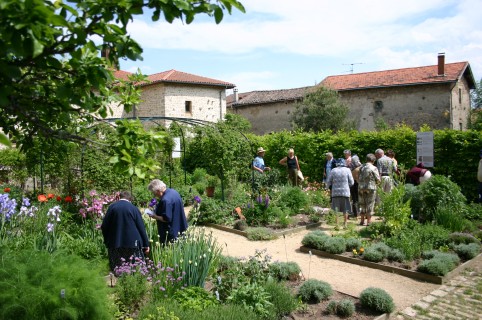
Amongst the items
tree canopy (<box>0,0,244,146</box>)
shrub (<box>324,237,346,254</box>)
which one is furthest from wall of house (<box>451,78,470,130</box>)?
tree canopy (<box>0,0,244,146</box>)

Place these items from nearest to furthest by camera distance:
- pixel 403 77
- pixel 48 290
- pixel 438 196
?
pixel 48 290, pixel 438 196, pixel 403 77

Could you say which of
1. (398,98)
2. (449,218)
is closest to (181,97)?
(398,98)

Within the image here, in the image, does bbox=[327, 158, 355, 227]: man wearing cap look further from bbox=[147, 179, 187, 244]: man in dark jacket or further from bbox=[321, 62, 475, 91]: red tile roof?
bbox=[321, 62, 475, 91]: red tile roof

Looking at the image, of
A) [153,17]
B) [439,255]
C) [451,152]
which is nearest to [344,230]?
[439,255]

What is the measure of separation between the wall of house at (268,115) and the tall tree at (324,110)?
10.3ft

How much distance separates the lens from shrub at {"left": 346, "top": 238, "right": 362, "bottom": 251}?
753 cm

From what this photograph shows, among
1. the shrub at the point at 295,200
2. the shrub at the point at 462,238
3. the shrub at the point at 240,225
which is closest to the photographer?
the shrub at the point at 462,238

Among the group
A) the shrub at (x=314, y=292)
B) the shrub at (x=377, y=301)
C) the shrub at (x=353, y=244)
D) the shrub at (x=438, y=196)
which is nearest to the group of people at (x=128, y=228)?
the shrub at (x=314, y=292)

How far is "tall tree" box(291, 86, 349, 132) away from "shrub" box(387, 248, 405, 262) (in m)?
21.0

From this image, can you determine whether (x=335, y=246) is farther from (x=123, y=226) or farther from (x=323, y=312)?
(x=123, y=226)

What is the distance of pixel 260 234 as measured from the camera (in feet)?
29.3

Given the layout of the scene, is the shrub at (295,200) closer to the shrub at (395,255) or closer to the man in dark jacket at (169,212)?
the shrub at (395,255)

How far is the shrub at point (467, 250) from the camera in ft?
22.9

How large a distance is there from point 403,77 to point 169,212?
26.3 m
